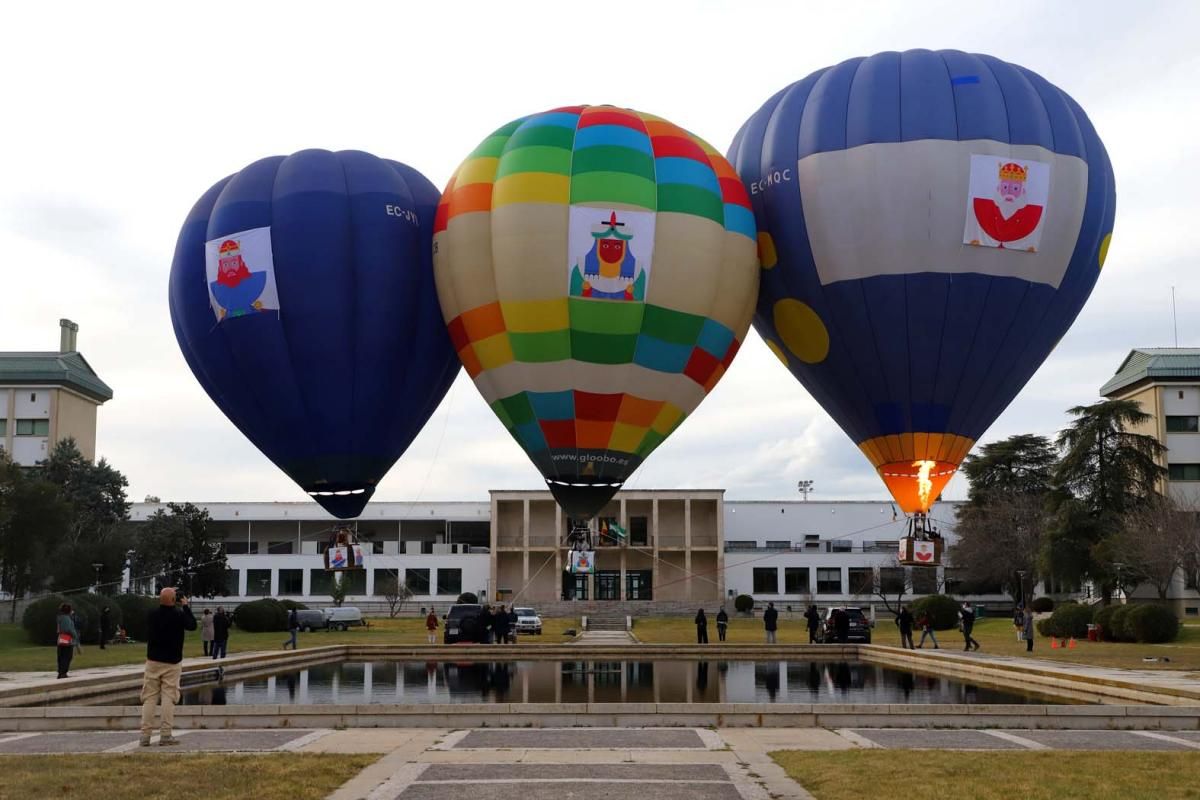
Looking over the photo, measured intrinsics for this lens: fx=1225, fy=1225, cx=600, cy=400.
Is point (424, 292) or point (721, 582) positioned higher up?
point (424, 292)

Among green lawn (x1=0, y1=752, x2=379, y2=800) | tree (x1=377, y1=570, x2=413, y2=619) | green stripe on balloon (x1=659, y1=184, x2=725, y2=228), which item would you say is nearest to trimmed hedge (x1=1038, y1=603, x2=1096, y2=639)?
green stripe on balloon (x1=659, y1=184, x2=725, y2=228)

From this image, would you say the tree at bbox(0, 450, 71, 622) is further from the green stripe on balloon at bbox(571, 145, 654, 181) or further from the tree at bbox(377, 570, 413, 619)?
the tree at bbox(377, 570, 413, 619)

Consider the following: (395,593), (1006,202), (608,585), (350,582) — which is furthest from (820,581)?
(1006,202)

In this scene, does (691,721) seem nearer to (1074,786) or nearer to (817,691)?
(1074,786)

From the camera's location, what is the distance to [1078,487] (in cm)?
6144

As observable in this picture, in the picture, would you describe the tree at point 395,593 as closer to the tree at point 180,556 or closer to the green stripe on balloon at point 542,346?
the tree at point 180,556

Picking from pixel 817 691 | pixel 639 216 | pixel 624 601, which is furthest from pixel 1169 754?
pixel 624 601

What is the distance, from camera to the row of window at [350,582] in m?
95.1

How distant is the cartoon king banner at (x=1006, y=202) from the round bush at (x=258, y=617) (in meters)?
39.4

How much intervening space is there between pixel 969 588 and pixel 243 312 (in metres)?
72.0

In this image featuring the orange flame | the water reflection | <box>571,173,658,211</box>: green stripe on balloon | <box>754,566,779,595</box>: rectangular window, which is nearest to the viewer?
the water reflection

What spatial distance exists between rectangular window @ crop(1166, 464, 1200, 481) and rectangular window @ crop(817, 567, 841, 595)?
969 inches

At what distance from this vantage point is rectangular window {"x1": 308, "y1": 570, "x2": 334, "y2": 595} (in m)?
97.3

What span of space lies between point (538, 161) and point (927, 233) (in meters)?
7.64
